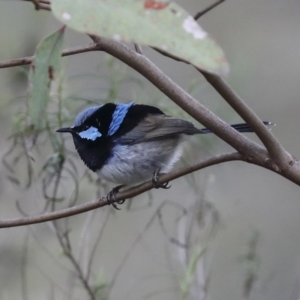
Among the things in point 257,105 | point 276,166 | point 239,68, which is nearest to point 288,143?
point 257,105

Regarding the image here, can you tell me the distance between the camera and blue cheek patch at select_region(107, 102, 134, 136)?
2070 millimetres

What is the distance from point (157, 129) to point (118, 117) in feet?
0.51

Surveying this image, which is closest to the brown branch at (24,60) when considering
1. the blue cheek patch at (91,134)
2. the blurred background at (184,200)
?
the blue cheek patch at (91,134)

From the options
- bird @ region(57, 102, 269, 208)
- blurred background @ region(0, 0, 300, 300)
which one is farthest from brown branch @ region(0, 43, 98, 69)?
blurred background @ region(0, 0, 300, 300)

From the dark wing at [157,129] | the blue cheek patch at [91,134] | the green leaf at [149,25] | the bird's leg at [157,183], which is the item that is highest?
the dark wing at [157,129]

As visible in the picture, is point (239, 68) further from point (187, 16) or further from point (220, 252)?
point (187, 16)

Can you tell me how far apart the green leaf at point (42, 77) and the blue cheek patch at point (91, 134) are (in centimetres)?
129

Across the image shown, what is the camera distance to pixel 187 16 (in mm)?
541

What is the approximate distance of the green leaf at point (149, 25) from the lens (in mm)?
504

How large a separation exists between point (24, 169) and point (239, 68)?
118 centimetres

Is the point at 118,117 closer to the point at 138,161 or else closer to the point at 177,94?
the point at 138,161

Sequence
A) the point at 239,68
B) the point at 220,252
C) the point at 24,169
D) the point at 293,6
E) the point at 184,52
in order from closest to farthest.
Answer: the point at 184,52
the point at 239,68
the point at 24,169
the point at 220,252
the point at 293,6

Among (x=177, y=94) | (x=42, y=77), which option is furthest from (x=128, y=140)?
(x=42, y=77)

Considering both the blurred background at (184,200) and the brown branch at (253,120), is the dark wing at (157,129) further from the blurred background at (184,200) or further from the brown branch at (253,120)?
the brown branch at (253,120)
